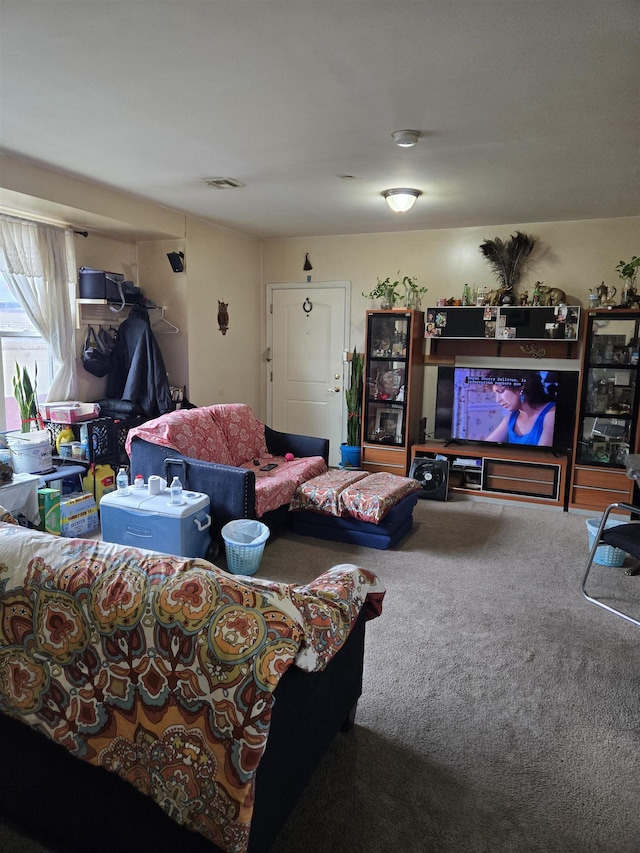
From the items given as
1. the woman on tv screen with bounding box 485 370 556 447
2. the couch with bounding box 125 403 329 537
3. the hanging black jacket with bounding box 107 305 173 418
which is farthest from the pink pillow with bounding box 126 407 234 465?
the woman on tv screen with bounding box 485 370 556 447

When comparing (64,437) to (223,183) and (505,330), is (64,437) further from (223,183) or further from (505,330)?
(505,330)

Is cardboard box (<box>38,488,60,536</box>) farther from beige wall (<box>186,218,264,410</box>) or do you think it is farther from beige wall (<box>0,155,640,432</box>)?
beige wall (<box>186,218,264,410</box>)

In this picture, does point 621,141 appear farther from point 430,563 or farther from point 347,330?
point 347,330

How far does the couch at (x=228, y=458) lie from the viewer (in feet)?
11.5

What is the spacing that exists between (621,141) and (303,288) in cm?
353

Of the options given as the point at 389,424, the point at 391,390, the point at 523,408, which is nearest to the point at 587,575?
the point at 523,408

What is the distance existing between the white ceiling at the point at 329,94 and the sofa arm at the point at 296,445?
75.6 inches

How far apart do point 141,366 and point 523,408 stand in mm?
3328

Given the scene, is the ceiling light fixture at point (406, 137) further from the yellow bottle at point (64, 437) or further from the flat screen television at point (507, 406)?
the yellow bottle at point (64, 437)

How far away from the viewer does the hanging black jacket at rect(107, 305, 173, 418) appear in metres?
4.63

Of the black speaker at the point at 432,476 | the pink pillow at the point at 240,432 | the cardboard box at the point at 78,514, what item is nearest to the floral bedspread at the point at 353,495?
the pink pillow at the point at 240,432

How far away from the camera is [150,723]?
4.17 feet

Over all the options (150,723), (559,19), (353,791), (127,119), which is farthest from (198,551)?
A: (559,19)

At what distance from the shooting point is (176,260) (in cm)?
480
